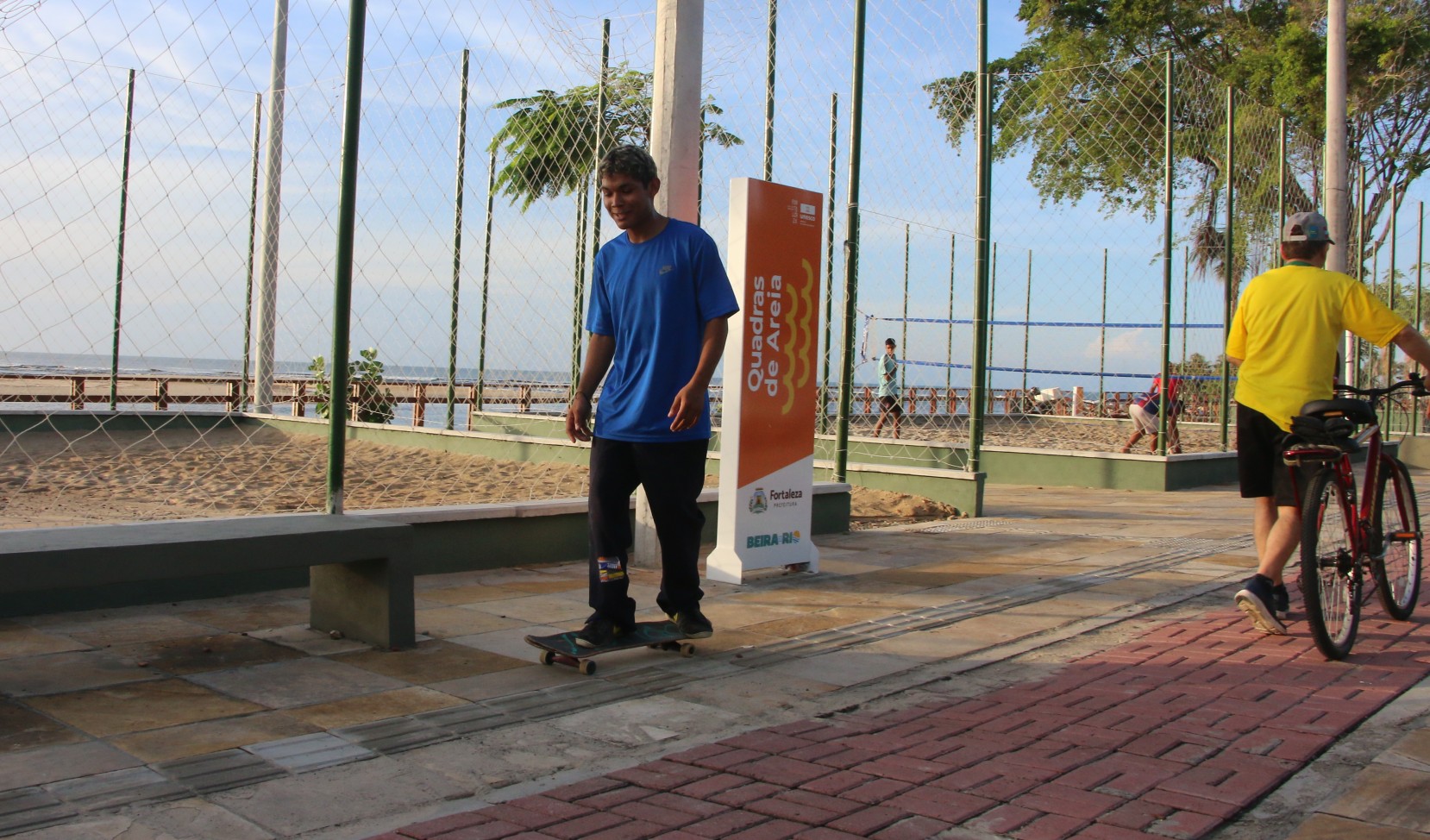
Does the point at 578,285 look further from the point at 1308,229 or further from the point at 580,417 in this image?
the point at 1308,229

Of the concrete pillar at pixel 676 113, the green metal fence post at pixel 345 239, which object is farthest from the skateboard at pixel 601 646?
the concrete pillar at pixel 676 113

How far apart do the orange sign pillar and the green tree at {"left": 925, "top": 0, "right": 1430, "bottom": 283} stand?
765 cm

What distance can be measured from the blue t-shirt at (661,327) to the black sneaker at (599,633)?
0.67 m

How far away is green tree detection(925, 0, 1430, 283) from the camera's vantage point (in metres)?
13.8

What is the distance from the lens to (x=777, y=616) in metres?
5.39

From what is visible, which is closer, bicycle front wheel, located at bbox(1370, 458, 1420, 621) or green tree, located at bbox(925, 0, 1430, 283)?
bicycle front wheel, located at bbox(1370, 458, 1420, 621)

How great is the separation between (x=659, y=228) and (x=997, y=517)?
6.46 metres

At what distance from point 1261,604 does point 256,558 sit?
157 inches

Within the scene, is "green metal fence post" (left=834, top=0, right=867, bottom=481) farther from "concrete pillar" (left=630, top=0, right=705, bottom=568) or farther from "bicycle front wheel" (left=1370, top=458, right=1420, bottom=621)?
"bicycle front wheel" (left=1370, top=458, right=1420, bottom=621)

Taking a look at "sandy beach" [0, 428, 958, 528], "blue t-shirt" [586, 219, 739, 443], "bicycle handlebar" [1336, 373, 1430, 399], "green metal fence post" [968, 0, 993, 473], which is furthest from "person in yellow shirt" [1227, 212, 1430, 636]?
"sandy beach" [0, 428, 958, 528]

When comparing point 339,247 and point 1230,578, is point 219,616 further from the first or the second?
point 1230,578

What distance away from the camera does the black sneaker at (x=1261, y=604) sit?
4.95m

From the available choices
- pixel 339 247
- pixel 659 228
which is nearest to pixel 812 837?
pixel 659 228

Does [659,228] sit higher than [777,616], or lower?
higher
